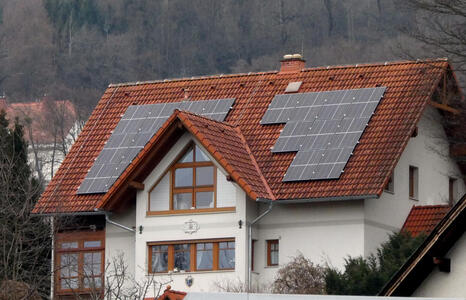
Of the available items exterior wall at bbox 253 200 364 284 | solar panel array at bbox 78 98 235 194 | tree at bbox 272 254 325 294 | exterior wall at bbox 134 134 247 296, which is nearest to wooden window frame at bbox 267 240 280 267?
exterior wall at bbox 253 200 364 284

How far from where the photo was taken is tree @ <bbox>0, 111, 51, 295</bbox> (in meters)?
42.6

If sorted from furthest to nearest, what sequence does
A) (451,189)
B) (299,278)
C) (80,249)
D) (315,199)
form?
(451,189) < (80,249) < (315,199) < (299,278)

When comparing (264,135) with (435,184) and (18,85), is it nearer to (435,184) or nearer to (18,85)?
(435,184)

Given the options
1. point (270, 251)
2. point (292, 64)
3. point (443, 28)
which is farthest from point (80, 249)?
point (443, 28)

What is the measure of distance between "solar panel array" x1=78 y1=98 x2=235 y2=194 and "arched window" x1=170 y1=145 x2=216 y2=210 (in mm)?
2223

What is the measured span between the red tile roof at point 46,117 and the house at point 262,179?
57.1 metres

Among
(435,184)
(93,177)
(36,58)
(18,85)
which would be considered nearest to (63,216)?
(93,177)

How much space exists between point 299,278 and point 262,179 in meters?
4.23

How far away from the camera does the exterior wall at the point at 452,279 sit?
31938 mm

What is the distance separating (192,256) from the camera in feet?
171

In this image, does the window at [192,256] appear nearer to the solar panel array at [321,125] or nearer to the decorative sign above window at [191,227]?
the decorative sign above window at [191,227]

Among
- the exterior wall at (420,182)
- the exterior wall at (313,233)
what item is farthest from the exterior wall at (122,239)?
the exterior wall at (420,182)

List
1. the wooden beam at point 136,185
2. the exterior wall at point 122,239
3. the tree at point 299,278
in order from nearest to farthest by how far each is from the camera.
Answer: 1. the tree at point 299,278
2. the wooden beam at point 136,185
3. the exterior wall at point 122,239

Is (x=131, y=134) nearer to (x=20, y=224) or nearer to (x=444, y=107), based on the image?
(x=20, y=224)
